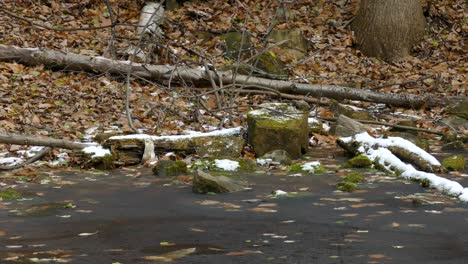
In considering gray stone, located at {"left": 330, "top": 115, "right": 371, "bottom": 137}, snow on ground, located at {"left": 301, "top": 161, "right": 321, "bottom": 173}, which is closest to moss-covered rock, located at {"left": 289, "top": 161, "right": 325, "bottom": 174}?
snow on ground, located at {"left": 301, "top": 161, "right": 321, "bottom": 173}

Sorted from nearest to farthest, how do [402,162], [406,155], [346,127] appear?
[402,162] < [406,155] < [346,127]

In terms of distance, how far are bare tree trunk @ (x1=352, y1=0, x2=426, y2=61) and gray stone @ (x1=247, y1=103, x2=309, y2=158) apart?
7.01m

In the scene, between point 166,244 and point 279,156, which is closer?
point 166,244

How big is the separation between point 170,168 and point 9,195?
75.5 inches

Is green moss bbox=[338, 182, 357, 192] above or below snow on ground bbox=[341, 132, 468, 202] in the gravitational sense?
below

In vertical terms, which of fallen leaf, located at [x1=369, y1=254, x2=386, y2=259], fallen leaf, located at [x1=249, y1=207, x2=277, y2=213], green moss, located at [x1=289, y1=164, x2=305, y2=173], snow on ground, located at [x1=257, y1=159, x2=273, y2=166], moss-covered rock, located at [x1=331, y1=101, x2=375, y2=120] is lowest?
snow on ground, located at [x1=257, y1=159, x2=273, y2=166]

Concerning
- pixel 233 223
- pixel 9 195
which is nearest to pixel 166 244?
pixel 233 223

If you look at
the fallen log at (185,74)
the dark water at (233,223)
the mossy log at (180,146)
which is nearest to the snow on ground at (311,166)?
the dark water at (233,223)

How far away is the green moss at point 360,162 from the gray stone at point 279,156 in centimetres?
73

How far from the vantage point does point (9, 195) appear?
7.10 meters

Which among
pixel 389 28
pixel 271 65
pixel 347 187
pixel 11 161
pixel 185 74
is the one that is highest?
pixel 389 28

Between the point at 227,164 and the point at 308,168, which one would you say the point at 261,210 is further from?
the point at 227,164

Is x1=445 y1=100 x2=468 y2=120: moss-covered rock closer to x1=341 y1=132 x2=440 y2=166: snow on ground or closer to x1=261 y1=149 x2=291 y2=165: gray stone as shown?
x1=341 y1=132 x2=440 y2=166: snow on ground

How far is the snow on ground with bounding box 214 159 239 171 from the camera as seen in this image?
8641mm
